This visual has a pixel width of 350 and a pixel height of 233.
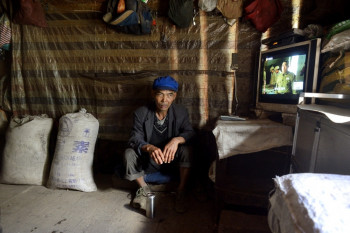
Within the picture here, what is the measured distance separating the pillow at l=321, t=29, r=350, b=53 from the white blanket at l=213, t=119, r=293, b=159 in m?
0.64

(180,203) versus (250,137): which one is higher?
(250,137)

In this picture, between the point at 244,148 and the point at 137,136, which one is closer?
the point at 244,148

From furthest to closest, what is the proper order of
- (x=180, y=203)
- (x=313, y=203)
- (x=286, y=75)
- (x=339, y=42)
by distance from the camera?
(x=180, y=203), (x=286, y=75), (x=339, y=42), (x=313, y=203)

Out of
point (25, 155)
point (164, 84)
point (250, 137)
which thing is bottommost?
point (25, 155)

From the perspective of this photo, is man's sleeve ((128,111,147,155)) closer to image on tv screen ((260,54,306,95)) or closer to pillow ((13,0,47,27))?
image on tv screen ((260,54,306,95))

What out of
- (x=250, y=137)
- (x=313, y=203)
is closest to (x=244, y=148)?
(x=250, y=137)

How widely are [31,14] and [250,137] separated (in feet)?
8.80

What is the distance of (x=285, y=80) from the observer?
1853mm

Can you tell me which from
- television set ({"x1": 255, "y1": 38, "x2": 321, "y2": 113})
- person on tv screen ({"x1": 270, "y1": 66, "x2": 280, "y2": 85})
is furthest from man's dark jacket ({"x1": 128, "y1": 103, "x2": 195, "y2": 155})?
person on tv screen ({"x1": 270, "y1": 66, "x2": 280, "y2": 85})

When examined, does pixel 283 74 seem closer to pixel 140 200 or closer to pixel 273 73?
pixel 273 73

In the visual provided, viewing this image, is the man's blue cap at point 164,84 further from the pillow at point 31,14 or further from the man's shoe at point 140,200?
the pillow at point 31,14

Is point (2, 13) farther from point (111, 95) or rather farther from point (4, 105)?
point (111, 95)

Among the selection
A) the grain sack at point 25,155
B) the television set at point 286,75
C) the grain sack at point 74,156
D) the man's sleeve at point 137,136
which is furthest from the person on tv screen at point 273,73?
the grain sack at point 25,155

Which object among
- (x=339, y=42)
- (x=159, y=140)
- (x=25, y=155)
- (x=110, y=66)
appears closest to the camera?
(x=339, y=42)
